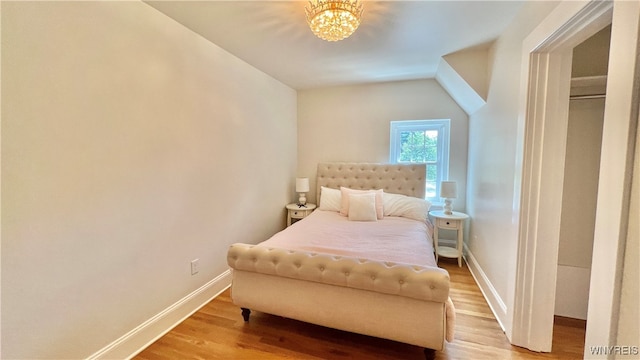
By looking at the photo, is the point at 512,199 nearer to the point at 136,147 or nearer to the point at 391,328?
the point at 391,328

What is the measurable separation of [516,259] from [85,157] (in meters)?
2.84

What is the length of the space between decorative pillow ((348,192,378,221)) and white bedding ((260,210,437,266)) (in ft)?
0.25

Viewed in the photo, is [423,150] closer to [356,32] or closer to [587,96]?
[587,96]

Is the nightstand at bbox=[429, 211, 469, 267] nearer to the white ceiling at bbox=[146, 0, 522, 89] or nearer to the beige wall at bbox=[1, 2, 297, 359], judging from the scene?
the white ceiling at bbox=[146, 0, 522, 89]

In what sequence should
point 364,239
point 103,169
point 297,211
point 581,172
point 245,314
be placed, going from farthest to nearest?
point 297,211 → point 364,239 → point 245,314 → point 581,172 → point 103,169

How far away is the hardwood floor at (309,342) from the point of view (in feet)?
5.85

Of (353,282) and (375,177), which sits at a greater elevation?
(375,177)

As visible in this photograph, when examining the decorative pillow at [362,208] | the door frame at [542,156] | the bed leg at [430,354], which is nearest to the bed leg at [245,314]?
the bed leg at [430,354]

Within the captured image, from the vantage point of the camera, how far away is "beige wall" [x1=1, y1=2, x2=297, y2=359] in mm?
1275

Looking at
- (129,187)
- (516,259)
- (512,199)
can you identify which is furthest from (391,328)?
(129,187)

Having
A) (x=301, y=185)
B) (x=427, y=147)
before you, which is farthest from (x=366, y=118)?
(x=301, y=185)

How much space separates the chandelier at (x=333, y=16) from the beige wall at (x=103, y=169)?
118cm

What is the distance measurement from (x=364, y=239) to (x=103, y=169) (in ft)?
6.95

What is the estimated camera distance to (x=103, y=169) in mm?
1614
